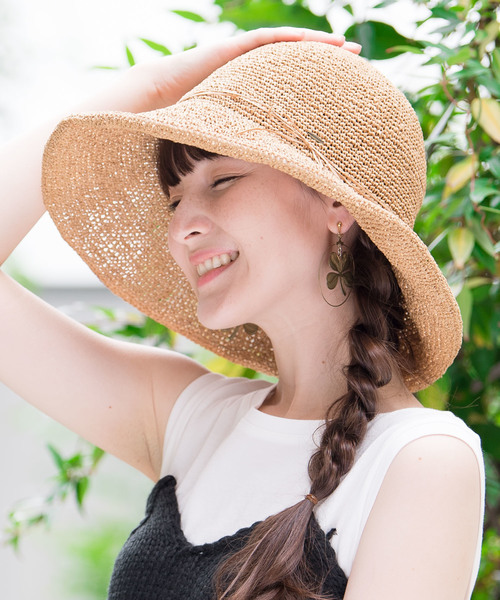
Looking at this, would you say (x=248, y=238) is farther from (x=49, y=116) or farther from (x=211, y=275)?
(x=49, y=116)

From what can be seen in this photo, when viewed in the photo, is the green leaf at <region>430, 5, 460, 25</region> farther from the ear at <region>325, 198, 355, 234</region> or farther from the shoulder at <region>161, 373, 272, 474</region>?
the shoulder at <region>161, 373, 272, 474</region>

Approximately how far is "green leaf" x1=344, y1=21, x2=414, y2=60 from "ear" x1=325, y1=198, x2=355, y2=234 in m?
0.38

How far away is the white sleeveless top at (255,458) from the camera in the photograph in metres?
0.83

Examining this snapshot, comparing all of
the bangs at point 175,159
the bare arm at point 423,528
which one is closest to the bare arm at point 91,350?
the bangs at point 175,159

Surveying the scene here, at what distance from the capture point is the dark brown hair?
A: 80 cm

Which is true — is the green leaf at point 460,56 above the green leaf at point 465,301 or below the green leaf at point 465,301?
above

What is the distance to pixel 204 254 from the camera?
3.22 ft

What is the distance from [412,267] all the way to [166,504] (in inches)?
19.0

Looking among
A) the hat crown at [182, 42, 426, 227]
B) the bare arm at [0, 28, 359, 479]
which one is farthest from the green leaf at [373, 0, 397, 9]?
the hat crown at [182, 42, 426, 227]

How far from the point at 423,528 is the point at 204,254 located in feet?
1.48

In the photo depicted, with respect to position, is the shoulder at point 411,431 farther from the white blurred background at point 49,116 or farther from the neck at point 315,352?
the white blurred background at point 49,116

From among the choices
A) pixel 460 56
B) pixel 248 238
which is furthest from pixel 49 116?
pixel 460 56

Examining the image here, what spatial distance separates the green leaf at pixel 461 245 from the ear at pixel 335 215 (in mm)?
204

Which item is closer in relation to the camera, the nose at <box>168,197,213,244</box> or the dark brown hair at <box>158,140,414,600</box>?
the dark brown hair at <box>158,140,414,600</box>
